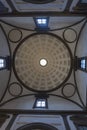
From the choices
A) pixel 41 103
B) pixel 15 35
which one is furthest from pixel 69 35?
pixel 41 103

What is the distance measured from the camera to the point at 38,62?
88.8 feet

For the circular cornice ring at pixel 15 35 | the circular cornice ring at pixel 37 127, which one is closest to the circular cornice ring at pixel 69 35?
the circular cornice ring at pixel 15 35

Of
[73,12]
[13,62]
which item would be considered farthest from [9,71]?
[73,12]

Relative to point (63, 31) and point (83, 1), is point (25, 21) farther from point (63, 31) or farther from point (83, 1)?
point (83, 1)

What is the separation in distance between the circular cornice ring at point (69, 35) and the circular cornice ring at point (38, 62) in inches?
18.7

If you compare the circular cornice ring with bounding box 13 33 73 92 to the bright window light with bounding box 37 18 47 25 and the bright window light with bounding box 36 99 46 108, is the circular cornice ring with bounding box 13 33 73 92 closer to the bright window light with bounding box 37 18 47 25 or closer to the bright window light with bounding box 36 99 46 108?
the bright window light with bounding box 37 18 47 25

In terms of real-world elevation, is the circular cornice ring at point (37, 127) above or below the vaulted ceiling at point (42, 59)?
below

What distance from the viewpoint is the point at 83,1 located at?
1680cm

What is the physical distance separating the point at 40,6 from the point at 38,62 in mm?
10050

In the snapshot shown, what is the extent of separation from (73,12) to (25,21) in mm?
6135

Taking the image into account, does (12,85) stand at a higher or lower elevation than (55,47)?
lower

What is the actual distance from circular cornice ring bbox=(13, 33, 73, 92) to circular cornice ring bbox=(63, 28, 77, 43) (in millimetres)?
474

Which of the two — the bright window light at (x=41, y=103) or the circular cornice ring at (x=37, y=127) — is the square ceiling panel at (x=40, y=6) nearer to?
the circular cornice ring at (x=37, y=127)

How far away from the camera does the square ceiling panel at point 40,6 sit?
1690cm
